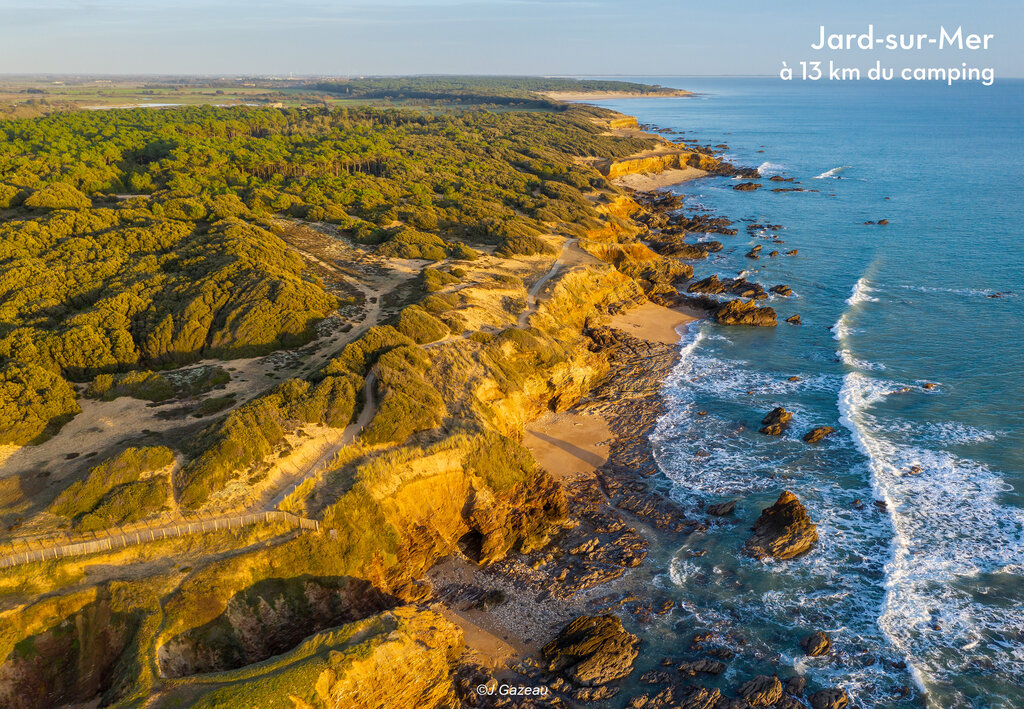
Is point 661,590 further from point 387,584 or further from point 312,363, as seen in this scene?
point 312,363

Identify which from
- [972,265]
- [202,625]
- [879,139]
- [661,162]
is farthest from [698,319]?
[879,139]

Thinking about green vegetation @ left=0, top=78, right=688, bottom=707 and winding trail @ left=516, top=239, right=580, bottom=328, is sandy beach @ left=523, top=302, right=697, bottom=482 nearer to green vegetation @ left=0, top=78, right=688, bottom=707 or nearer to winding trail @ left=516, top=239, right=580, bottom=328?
green vegetation @ left=0, top=78, right=688, bottom=707

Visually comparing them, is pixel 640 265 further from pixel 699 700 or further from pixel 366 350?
pixel 699 700

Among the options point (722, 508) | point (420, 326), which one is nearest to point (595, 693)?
point (722, 508)

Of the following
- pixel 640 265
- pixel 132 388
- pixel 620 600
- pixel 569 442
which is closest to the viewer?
pixel 620 600

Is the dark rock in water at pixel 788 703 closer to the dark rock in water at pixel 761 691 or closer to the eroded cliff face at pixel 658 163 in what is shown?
the dark rock in water at pixel 761 691

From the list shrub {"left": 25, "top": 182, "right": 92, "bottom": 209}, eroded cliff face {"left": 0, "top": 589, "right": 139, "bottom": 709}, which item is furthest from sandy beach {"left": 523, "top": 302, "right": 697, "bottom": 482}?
shrub {"left": 25, "top": 182, "right": 92, "bottom": 209}
